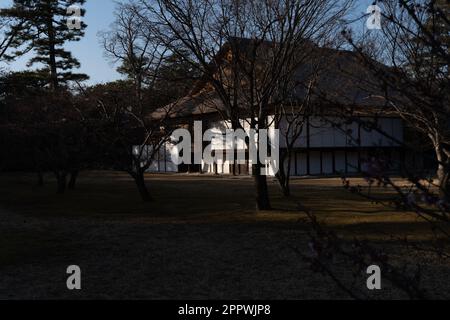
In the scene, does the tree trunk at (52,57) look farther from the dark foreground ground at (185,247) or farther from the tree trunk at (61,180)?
the dark foreground ground at (185,247)

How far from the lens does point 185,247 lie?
32.2 feet

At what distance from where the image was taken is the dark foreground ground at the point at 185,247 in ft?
22.0

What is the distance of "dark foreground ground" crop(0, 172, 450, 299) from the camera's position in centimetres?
671

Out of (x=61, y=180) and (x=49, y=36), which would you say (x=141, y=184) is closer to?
(x=61, y=180)

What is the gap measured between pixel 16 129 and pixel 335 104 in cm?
2208

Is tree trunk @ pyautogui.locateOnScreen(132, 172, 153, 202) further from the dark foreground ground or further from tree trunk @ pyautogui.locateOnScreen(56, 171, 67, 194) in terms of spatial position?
Answer: tree trunk @ pyautogui.locateOnScreen(56, 171, 67, 194)

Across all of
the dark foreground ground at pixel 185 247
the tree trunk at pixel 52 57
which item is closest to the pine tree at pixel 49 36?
the tree trunk at pixel 52 57

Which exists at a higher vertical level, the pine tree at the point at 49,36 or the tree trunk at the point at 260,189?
the pine tree at the point at 49,36

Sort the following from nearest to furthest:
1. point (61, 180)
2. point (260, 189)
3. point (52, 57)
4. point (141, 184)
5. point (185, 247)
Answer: point (185, 247) → point (260, 189) → point (141, 184) → point (61, 180) → point (52, 57)

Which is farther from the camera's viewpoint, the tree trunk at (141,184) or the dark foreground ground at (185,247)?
the tree trunk at (141,184)

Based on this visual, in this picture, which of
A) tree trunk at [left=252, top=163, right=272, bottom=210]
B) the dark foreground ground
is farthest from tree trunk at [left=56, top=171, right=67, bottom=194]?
tree trunk at [left=252, top=163, right=272, bottom=210]

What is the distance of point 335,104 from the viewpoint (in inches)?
104

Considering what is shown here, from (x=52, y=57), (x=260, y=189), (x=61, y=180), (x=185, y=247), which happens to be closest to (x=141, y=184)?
(x=260, y=189)
